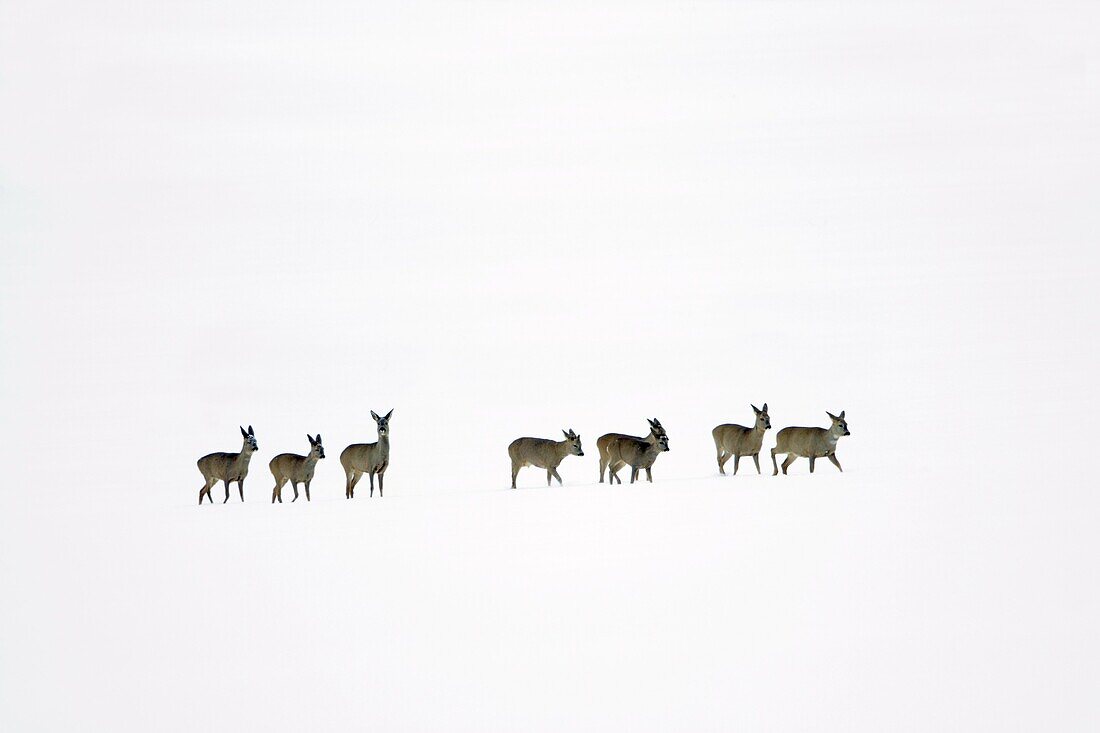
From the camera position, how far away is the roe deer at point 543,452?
2762 centimetres

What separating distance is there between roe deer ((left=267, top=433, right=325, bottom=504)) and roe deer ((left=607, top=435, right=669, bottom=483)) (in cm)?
541

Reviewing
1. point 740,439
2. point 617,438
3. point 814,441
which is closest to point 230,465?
point 617,438

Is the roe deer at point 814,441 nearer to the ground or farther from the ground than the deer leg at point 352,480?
farther from the ground

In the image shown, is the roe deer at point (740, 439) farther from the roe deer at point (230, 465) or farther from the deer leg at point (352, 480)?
the roe deer at point (230, 465)

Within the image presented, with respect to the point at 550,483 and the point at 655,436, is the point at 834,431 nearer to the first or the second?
the point at 655,436

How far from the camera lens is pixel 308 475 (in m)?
27.3

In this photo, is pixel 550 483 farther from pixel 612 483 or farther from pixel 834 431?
pixel 834 431

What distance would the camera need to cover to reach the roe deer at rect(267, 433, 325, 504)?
27250 millimetres

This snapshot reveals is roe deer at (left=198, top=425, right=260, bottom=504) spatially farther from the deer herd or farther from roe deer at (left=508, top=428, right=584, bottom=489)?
roe deer at (left=508, top=428, right=584, bottom=489)

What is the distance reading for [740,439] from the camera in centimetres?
2877

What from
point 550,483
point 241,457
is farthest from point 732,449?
point 241,457

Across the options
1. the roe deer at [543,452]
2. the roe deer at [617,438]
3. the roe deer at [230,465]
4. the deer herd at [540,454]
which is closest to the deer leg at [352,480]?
the deer herd at [540,454]

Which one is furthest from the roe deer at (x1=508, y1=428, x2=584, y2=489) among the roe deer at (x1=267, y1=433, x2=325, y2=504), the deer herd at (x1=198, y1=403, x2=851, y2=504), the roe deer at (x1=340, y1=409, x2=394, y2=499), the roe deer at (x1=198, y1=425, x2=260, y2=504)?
the roe deer at (x1=198, y1=425, x2=260, y2=504)

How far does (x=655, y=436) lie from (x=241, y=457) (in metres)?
7.70
